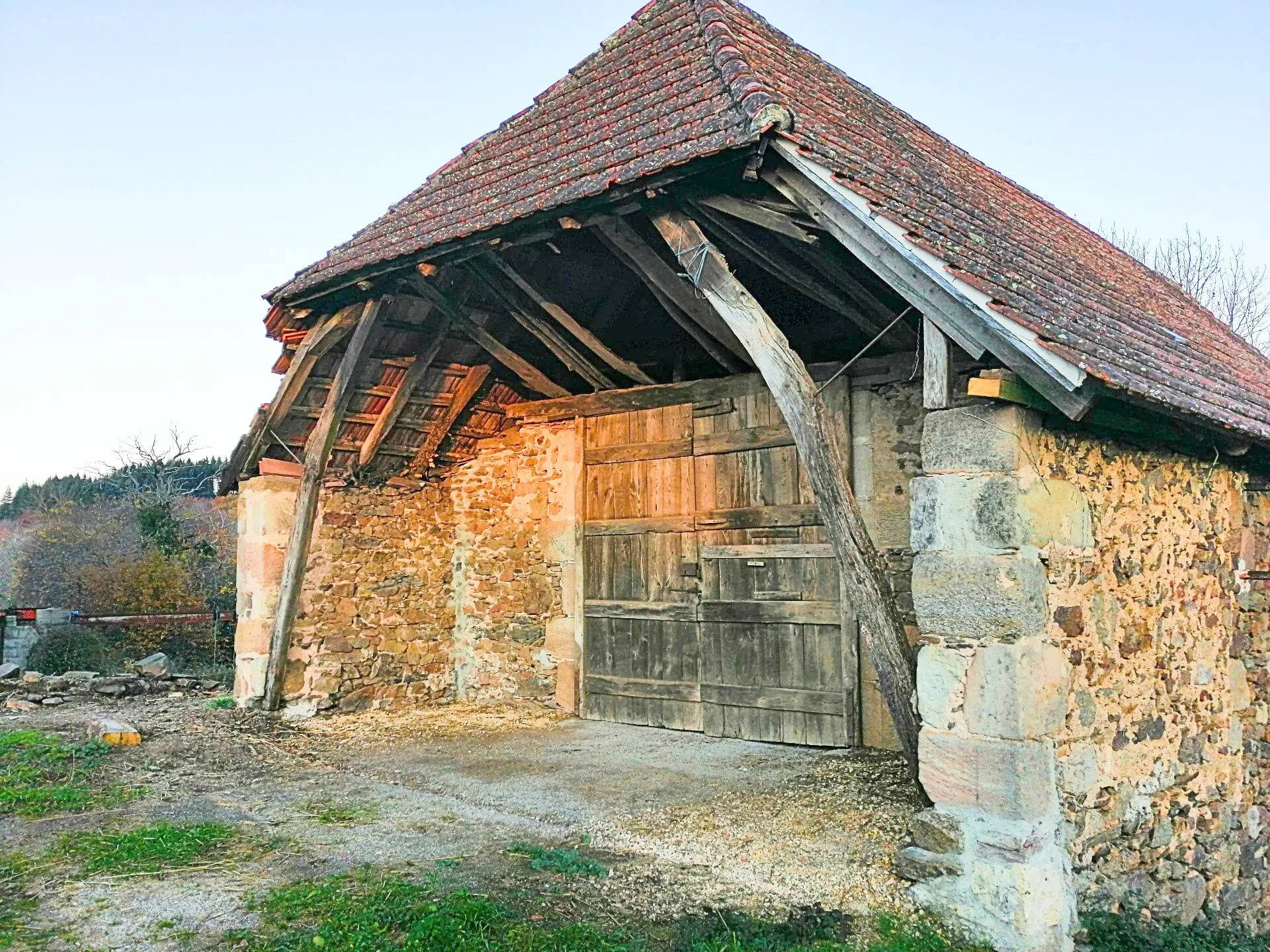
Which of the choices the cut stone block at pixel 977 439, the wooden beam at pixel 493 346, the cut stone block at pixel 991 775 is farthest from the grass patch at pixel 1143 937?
the wooden beam at pixel 493 346

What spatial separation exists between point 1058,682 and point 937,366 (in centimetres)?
139

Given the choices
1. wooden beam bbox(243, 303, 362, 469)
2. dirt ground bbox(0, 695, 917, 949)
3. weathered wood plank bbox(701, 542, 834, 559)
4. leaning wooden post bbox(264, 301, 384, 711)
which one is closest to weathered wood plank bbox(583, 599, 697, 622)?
weathered wood plank bbox(701, 542, 834, 559)

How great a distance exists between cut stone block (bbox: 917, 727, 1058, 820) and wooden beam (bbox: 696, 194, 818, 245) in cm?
226

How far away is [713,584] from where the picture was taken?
6988 mm

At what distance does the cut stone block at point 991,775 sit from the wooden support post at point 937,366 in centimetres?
135

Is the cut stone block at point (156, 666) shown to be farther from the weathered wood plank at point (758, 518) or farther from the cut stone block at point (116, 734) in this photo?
the weathered wood plank at point (758, 518)

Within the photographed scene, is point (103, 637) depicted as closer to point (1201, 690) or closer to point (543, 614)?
point (543, 614)

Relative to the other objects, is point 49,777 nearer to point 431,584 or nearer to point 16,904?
point 16,904

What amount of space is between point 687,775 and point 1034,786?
237 centimetres

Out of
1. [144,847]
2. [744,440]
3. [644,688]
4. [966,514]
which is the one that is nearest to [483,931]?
[144,847]

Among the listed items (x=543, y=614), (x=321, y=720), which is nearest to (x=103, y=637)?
(x=321, y=720)

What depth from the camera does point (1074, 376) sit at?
11.7 ft

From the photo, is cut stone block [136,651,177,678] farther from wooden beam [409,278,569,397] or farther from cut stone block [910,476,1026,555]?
cut stone block [910,476,1026,555]

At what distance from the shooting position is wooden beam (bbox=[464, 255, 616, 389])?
618cm
